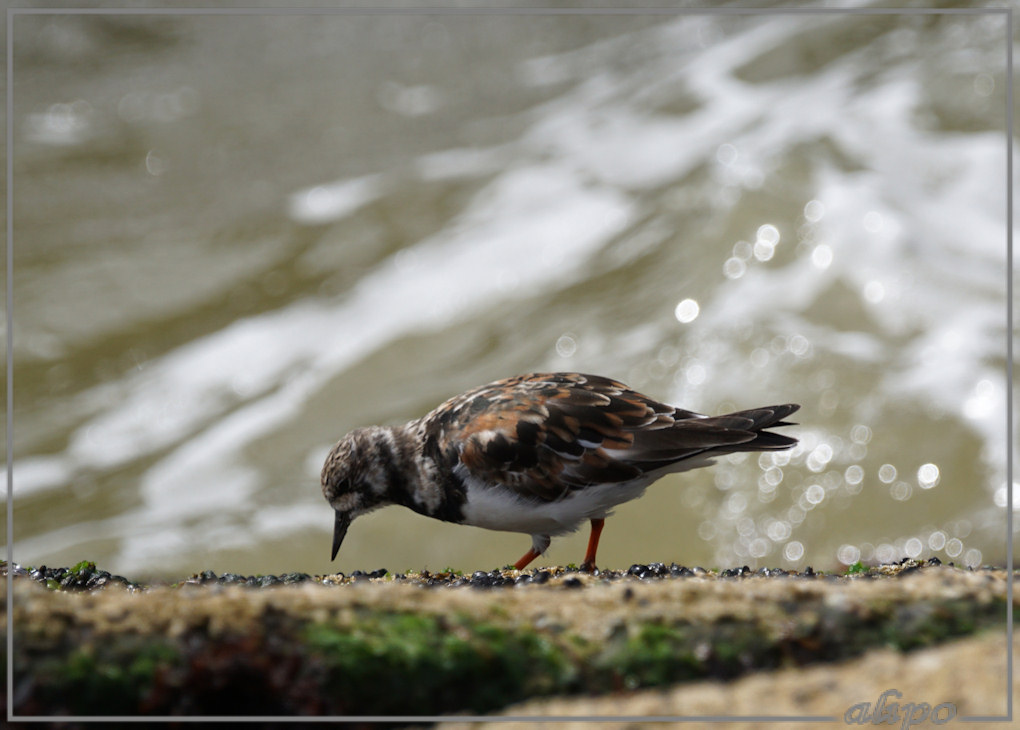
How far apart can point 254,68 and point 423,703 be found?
19.5 meters

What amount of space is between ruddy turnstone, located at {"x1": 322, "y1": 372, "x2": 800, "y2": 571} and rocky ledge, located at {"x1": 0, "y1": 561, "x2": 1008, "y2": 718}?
1.86 meters

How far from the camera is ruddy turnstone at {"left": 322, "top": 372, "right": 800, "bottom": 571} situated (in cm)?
520

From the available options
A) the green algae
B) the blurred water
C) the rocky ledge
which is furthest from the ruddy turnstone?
the blurred water

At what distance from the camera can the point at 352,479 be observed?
593 cm

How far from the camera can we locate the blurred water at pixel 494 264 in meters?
11.9

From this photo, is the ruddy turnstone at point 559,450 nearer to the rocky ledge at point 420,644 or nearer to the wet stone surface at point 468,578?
the wet stone surface at point 468,578

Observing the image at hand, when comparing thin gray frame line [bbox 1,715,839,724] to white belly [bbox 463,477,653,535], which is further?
white belly [bbox 463,477,653,535]

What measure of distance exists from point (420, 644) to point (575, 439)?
245 centimetres

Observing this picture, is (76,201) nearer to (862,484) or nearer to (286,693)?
(862,484)

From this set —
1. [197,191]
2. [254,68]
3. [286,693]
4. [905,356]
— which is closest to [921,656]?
[286,693]

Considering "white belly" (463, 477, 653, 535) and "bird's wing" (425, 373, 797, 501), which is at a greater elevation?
"bird's wing" (425, 373, 797, 501)

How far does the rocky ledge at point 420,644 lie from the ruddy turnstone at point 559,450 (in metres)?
1.86

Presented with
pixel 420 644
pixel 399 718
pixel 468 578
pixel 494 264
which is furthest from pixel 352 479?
pixel 494 264

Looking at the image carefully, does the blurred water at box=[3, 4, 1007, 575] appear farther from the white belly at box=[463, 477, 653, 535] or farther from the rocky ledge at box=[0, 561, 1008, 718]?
the rocky ledge at box=[0, 561, 1008, 718]
